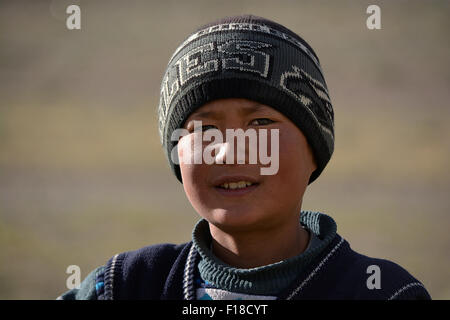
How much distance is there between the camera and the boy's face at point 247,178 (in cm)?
137

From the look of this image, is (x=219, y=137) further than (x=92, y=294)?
No

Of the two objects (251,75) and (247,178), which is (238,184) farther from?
(251,75)

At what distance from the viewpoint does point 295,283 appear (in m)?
1.38

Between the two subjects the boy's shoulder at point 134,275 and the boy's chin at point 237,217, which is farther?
the boy's shoulder at point 134,275

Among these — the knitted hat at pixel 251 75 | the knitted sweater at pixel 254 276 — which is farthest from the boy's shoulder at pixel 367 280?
the knitted hat at pixel 251 75

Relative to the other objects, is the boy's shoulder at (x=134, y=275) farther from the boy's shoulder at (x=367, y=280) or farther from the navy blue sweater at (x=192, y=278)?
the boy's shoulder at (x=367, y=280)

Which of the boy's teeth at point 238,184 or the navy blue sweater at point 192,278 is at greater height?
the boy's teeth at point 238,184

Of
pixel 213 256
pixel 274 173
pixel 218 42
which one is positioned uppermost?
pixel 218 42

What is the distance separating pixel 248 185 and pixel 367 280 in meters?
0.32

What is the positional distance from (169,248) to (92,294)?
206 mm
